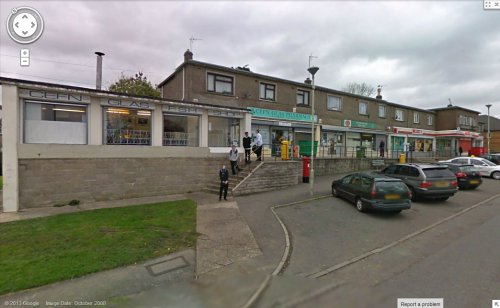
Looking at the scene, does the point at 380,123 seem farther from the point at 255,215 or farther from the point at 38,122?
the point at 38,122

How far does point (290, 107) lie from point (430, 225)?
14.9 meters

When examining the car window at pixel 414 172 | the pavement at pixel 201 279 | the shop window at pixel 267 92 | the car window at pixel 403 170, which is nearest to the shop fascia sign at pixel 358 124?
the shop window at pixel 267 92

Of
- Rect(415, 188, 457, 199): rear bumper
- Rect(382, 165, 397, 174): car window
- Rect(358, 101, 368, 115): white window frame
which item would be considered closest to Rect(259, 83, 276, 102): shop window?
Rect(382, 165, 397, 174): car window

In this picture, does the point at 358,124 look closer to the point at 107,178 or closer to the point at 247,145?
the point at 247,145

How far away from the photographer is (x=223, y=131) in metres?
14.7

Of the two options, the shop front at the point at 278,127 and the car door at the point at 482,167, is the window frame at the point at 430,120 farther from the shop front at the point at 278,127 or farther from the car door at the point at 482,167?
the shop front at the point at 278,127

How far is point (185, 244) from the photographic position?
6.08 metres

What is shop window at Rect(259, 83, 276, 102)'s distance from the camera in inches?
793

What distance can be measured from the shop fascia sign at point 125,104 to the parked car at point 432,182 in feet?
41.4

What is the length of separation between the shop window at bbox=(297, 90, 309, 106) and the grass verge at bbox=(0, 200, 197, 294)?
1631 cm

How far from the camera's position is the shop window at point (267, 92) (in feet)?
66.1

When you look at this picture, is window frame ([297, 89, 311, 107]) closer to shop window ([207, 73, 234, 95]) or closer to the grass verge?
shop window ([207, 73, 234, 95])

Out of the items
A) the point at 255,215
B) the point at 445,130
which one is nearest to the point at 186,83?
the point at 255,215

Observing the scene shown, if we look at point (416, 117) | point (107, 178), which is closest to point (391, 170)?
point (107, 178)
